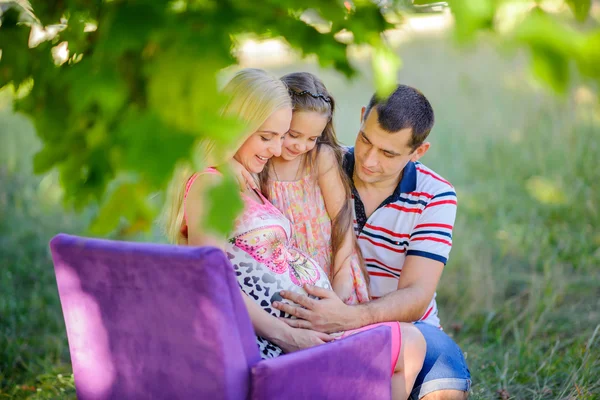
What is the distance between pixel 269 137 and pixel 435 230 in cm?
84

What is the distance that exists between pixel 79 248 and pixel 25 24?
0.71 metres

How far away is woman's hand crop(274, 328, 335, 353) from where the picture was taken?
2.39 m

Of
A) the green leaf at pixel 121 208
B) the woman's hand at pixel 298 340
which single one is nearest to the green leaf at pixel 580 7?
the green leaf at pixel 121 208

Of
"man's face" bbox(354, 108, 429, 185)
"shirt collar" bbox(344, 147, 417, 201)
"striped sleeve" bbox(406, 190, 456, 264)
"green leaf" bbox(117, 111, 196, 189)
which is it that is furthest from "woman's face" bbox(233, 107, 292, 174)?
"green leaf" bbox(117, 111, 196, 189)

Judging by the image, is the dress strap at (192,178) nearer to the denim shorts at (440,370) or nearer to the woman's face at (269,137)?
the woman's face at (269,137)

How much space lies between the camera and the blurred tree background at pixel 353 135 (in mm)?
1057

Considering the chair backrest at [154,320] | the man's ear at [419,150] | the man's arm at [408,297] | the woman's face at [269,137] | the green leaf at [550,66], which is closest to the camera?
the green leaf at [550,66]

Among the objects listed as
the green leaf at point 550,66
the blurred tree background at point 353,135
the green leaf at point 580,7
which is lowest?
the blurred tree background at point 353,135

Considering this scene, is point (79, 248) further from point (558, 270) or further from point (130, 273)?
point (558, 270)

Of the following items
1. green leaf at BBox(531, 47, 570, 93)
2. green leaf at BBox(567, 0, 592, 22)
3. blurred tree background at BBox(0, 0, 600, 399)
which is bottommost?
blurred tree background at BBox(0, 0, 600, 399)

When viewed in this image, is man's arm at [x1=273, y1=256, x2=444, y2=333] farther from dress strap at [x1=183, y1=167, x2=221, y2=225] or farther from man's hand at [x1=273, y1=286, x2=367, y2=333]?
dress strap at [x1=183, y1=167, x2=221, y2=225]

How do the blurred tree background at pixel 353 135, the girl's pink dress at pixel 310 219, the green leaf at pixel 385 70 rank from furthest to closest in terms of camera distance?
the girl's pink dress at pixel 310 219 < the green leaf at pixel 385 70 < the blurred tree background at pixel 353 135

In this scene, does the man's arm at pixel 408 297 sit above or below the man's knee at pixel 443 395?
above

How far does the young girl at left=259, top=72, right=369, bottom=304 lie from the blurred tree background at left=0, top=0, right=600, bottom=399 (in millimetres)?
298
